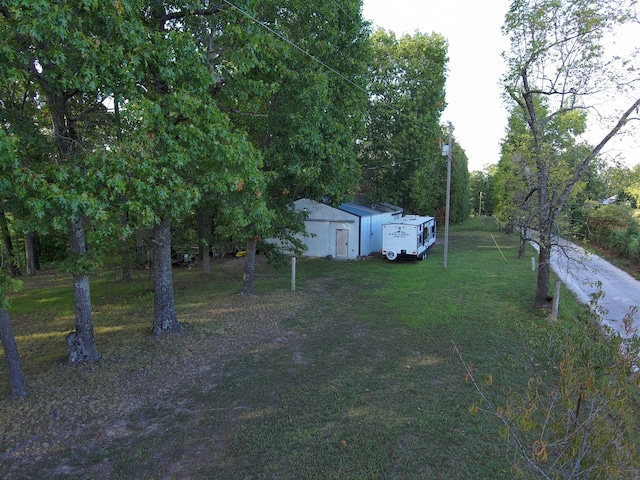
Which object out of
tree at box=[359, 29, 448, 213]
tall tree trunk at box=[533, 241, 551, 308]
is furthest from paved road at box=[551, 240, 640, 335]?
tree at box=[359, 29, 448, 213]

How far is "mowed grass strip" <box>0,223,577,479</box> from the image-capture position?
13.4ft

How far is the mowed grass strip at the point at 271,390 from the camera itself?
4074 millimetres

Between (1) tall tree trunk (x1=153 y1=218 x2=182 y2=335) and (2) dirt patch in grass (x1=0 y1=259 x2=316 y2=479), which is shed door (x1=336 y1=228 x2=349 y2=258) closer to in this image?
(2) dirt patch in grass (x1=0 y1=259 x2=316 y2=479)

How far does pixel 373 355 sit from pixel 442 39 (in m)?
24.3

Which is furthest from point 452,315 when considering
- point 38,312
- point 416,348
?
point 38,312

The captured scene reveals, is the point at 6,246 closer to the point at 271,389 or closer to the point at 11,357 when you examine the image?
the point at 11,357

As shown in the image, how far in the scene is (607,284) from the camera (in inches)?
564

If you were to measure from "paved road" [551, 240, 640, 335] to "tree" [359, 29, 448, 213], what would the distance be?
10.7m

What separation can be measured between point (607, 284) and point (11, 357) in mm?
17380

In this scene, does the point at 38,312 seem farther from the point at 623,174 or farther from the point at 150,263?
the point at 623,174

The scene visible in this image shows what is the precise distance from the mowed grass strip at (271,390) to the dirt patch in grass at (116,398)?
23 mm

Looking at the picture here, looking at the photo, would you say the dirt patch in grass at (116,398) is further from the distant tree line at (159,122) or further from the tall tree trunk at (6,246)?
the tall tree trunk at (6,246)

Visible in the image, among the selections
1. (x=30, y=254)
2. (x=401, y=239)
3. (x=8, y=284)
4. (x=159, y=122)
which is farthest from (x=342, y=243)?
(x=8, y=284)

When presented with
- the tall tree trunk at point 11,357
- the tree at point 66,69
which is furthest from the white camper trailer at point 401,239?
the tall tree trunk at point 11,357
